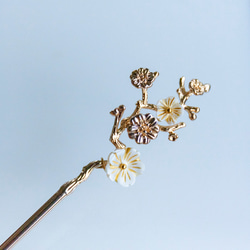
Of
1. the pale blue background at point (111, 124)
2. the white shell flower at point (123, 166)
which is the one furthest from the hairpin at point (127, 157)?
the pale blue background at point (111, 124)

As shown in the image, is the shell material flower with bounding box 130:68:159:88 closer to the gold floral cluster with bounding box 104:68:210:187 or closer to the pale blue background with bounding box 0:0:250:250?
the gold floral cluster with bounding box 104:68:210:187

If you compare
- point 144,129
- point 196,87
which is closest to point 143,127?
point 144,129

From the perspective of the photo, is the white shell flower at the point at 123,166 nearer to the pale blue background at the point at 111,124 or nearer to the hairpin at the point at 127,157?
the hairpin at the point at 127,157

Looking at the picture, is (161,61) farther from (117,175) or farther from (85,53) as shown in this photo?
(117,175)

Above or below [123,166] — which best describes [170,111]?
above

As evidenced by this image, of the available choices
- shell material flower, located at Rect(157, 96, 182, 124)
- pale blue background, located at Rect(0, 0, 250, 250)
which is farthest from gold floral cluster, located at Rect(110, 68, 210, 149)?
pale blue background, located at Rect(0, 0, 250, 250)

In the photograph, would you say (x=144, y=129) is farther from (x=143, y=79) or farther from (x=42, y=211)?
(x=42, y=211)

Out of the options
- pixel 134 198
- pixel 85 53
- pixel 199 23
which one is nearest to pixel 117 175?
pixel 134 198
